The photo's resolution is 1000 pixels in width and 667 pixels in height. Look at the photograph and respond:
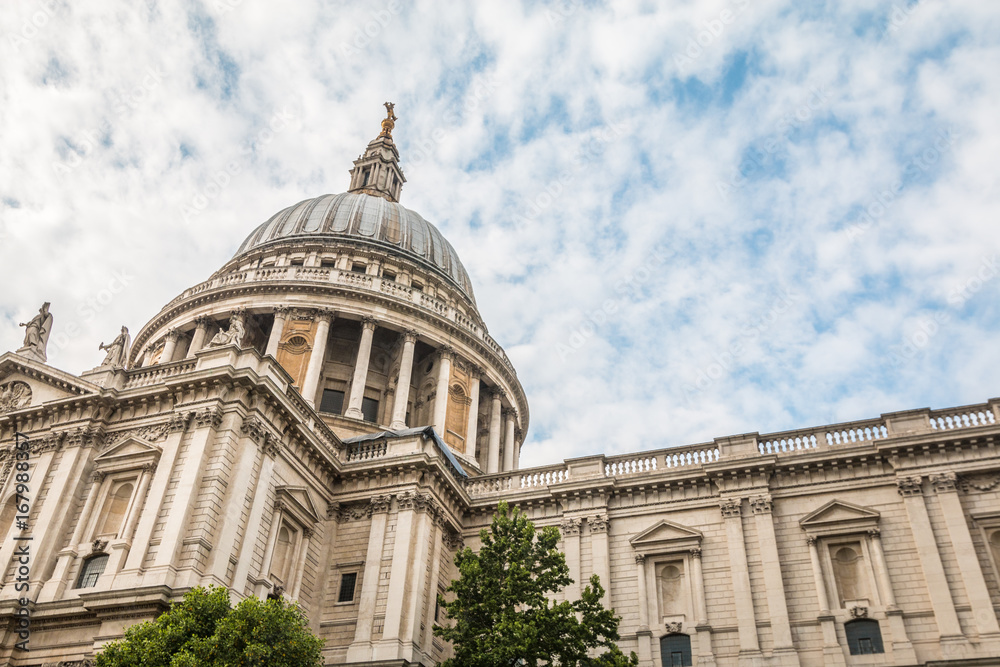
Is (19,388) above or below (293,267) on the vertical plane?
below

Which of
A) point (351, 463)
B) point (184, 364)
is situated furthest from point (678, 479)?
point (184, 364)

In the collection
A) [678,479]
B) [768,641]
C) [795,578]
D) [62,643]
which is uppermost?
[678,479]

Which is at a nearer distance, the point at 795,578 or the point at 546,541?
the point at 546,541

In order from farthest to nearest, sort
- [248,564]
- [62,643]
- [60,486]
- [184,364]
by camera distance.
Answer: [184,364] → [60,486] → [248,564] → [62,643]

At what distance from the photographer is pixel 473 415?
45312 mm

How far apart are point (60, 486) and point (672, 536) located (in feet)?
65.1

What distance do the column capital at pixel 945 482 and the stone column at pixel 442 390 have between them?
74.8 ft

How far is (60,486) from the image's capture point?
26.0 meters


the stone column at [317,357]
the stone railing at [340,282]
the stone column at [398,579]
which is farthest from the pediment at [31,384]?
the stone railing at [340,282]

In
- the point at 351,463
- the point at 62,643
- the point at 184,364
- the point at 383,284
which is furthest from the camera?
the point at 383,284

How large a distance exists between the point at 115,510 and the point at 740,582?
19651mm

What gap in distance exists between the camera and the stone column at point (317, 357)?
40.5 meters

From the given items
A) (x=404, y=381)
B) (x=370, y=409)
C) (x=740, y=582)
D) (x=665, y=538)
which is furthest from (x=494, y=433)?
(x=740, y=582)

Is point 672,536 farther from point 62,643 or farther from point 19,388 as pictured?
point 19,388
